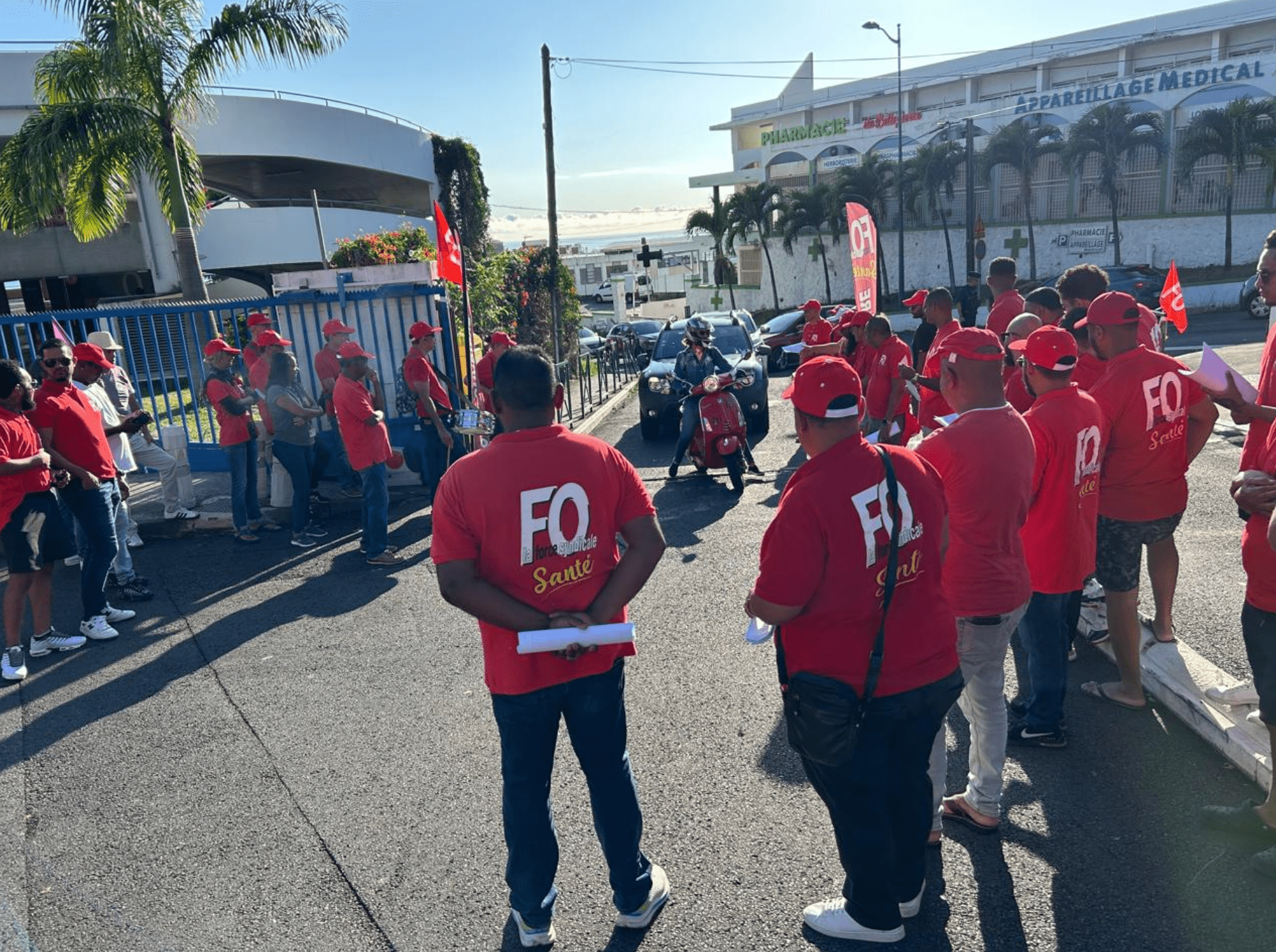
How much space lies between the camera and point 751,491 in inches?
381

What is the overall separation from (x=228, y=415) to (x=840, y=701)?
23.2ft

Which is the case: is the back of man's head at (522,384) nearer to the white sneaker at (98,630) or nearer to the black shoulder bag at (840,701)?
the black shoulder bag at (840,701)

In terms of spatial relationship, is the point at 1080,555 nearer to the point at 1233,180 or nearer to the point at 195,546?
the point at 195,546

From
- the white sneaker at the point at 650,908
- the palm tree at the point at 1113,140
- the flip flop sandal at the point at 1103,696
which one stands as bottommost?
the flip flop sandal at the point at 1103,696

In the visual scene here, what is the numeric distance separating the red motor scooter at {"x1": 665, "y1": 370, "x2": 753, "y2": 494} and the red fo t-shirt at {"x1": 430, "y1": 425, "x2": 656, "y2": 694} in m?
6.52

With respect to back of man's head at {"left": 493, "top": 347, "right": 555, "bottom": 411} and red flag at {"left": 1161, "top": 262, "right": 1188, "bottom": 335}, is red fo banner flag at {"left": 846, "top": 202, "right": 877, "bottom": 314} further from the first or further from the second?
back of man's head at {"left": 493, "top": 347, "right": 555, "bottom": 411}

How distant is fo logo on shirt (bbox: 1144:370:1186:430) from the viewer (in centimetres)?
438

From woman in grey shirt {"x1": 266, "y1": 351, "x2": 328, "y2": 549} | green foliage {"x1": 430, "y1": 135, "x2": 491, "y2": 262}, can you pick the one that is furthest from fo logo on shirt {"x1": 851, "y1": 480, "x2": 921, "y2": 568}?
green foliage {"x1": 430, "y1": 135, "x2": 491, "y2": 262}

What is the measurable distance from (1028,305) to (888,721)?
15.3ft

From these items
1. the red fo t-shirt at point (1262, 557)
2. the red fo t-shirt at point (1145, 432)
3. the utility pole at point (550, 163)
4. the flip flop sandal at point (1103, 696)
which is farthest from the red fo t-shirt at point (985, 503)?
the utility pole at point (550, 163)

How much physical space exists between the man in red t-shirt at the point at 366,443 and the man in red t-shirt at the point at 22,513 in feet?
6.87

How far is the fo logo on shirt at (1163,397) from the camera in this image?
4379 millimetres

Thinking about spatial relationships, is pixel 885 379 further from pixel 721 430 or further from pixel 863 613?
pixel 863 613

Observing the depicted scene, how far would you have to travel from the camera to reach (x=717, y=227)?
4484 cm
